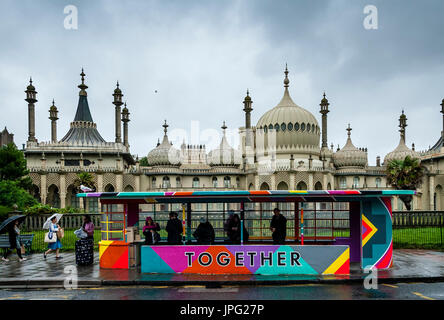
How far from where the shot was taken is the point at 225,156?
61094 millimetres

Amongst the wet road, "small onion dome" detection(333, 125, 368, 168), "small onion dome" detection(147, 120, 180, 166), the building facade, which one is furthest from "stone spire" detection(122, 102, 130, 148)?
the wet road

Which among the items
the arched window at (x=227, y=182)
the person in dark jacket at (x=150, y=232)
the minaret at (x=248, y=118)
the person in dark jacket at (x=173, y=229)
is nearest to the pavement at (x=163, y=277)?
the person in dark jacket at (x=150, y=232)

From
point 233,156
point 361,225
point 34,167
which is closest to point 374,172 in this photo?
point 233,156

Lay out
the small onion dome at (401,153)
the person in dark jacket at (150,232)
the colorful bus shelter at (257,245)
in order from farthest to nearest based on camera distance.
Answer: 1. the small onion dome at (401,153)
2. the person in dark jacket at (150,232)
3. the colorful bus shelter at (257,245)

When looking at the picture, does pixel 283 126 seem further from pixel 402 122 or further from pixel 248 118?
pixel 402 122

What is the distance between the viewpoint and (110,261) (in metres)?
16.1

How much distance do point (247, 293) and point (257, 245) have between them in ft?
8.41

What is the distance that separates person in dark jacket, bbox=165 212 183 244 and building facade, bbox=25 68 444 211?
38.9 metres

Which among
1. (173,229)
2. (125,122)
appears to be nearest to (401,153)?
(125,122)

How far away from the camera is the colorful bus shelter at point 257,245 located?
14.5m

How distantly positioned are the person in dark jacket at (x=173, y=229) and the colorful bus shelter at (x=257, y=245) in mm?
314

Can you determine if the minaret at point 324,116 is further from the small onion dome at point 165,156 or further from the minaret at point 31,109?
the minaret at point 31,109
